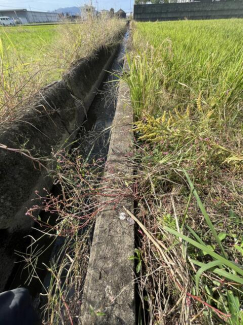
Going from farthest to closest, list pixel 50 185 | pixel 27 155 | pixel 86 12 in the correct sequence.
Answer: pixel 86 12 < pixel 50 185 < pixel 27 155

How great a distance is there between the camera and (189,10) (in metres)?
20.9

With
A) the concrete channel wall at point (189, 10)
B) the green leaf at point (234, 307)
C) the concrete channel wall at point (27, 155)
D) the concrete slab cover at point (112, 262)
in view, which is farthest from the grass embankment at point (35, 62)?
the concrete channel wall at point (189, 10)

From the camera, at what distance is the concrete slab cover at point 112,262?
2.43 feet

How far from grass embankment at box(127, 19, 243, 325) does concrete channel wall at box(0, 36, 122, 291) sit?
39.4 inches

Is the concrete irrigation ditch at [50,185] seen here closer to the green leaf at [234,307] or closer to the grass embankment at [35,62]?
the grass embankment at [35,62]

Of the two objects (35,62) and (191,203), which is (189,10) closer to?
(35,62)

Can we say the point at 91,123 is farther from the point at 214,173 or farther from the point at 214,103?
the point at 214,173

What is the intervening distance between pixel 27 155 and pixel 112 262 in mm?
970

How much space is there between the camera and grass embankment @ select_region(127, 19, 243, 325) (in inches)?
28.5

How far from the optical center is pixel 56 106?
7.38 ft

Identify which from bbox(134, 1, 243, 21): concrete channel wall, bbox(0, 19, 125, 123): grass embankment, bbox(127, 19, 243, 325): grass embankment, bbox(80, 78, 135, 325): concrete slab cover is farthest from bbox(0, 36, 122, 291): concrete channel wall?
bbox(134, 1, 243, 21): concrete channel wall

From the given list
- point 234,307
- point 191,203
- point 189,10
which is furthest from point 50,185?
point 189,10

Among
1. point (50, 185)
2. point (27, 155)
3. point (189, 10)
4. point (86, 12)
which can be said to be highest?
point (27, 155)

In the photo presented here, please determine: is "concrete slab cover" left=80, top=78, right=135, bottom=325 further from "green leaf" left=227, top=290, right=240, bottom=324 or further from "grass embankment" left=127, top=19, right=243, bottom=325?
"green leaf" left=227, top=290, right=240, bottom=324
